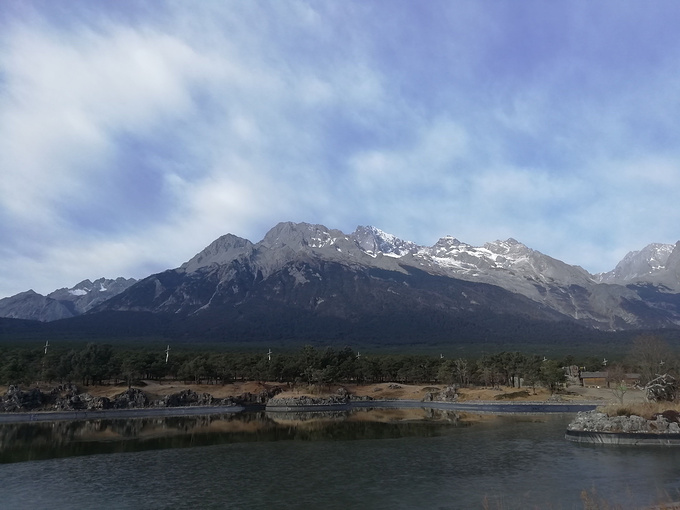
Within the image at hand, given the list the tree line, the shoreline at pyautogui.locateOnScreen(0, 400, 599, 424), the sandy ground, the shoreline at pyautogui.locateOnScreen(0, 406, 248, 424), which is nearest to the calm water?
the shoreline at pyautogui.locateOnScreen(0, 406, 248, 424)

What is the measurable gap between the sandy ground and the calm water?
3302cm

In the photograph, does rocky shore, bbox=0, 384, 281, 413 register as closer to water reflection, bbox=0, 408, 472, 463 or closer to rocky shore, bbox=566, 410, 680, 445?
water reflection, bbox=0, 408, 472, 463

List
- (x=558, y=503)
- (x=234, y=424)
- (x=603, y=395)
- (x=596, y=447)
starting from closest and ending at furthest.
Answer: (x=558, y=503) → (x=596, y=447) → (x=234, y=424) → (x=603, y=395)

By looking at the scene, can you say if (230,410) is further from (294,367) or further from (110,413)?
(294,367)

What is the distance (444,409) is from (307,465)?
55.4 meters

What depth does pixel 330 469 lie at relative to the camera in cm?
3766

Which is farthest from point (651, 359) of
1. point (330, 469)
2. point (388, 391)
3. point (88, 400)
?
point (88, 400)

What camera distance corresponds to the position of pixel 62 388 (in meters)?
90.8

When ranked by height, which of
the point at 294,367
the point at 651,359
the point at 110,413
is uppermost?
the point at 651,359

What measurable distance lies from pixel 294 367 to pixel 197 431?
5553 centimetres

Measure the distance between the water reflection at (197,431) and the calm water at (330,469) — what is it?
0.28 m

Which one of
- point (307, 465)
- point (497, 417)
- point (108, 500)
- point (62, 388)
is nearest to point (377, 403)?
point (497, 417)

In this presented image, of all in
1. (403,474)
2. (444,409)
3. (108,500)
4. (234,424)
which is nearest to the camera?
(108,500)

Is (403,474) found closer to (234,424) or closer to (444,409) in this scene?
(234,424)
